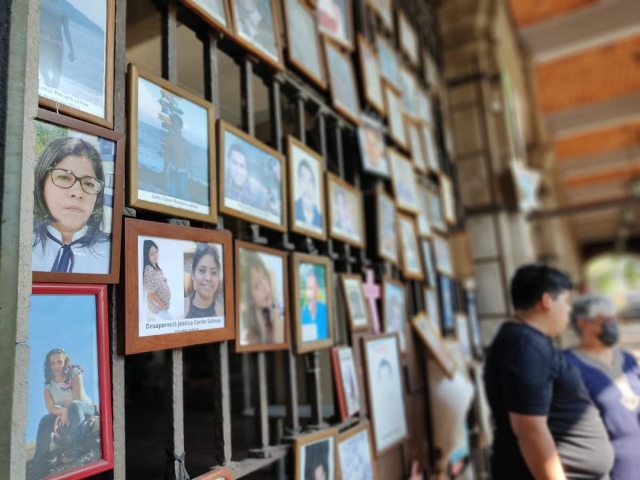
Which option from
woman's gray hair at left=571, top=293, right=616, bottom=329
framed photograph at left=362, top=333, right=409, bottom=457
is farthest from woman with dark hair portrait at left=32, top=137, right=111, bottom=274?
woman's gray hair at left=571, top=293, right=616, bottom=329

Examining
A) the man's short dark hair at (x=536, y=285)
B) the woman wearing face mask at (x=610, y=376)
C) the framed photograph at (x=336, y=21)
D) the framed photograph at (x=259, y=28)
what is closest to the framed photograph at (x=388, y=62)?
the framed photograph at (x=336, y=21)

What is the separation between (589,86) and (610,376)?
30.3 ft

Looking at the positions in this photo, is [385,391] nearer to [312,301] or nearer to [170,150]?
[312,301]

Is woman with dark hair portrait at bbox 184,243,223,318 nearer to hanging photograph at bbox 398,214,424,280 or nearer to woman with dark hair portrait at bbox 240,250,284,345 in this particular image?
woman with dark hair portrait at bbox 240,250,284,345

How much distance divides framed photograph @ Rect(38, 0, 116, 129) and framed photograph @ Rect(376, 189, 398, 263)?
132cm

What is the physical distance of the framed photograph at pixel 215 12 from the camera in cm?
108

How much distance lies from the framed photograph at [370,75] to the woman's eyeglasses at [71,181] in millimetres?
1508

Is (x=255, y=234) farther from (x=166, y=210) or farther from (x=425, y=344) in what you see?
(x=425, y=344)

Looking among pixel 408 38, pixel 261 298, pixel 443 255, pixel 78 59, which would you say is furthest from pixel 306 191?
pixel 408 38

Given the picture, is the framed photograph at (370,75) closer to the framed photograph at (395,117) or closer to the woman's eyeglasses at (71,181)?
the framed photograph at (395,117)

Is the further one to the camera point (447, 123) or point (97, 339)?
point (447, 123)

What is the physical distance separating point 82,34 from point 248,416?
176cm

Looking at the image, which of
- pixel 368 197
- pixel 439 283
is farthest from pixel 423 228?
pixel 368 197

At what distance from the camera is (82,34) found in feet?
2.63
